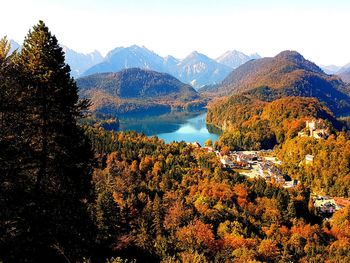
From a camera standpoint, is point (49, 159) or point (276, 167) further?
point (276, 167)

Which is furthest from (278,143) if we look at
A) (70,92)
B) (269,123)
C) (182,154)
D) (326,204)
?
(70,92)

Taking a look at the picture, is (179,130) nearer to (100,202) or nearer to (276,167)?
(276,167)

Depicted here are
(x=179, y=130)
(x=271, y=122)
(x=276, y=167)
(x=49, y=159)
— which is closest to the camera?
(x=49, y=159)

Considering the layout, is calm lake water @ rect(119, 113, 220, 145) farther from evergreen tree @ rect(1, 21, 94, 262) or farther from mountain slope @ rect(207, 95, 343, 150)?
evergreen tree @ rect(1, 21, 94, 262)

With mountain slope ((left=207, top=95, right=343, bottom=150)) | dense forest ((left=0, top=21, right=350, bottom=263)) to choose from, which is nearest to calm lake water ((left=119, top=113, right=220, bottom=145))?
mountain slope ((left=207, top=95, right=343, bottom=150))

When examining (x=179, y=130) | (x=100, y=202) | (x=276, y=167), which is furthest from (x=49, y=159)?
(x=179, y=130)

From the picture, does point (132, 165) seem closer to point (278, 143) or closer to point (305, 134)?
point (305, 134)
